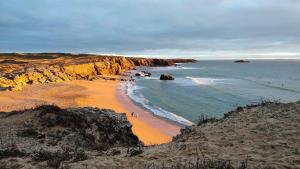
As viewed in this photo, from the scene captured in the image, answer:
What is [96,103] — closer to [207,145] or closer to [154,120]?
[154,120]

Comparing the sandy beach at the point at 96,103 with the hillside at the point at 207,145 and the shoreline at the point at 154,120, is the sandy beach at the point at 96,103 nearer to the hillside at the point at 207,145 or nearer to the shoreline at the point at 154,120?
the shoreline at the point at 154,120

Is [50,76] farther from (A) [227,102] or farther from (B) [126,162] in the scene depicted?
(B) [126,162]

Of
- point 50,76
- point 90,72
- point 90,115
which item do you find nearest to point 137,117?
point 90,115

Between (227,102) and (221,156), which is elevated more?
(221,156)

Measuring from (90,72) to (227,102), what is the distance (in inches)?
1824

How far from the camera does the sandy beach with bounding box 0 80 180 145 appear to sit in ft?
85.6

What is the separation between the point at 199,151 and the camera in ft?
30.4

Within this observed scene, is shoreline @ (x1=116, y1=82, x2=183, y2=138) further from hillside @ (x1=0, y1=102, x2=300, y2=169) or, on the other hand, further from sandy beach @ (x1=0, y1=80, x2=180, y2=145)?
hillside @ (x1=0, y1=102, x2=300, y2=169)

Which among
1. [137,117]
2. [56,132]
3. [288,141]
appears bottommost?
[137,117]

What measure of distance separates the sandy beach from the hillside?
817 cm

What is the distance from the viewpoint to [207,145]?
9.84 meters

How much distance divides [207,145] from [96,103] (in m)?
29.9

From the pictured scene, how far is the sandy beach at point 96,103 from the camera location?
2609 centimetres

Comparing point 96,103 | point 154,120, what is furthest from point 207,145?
point 96,103
